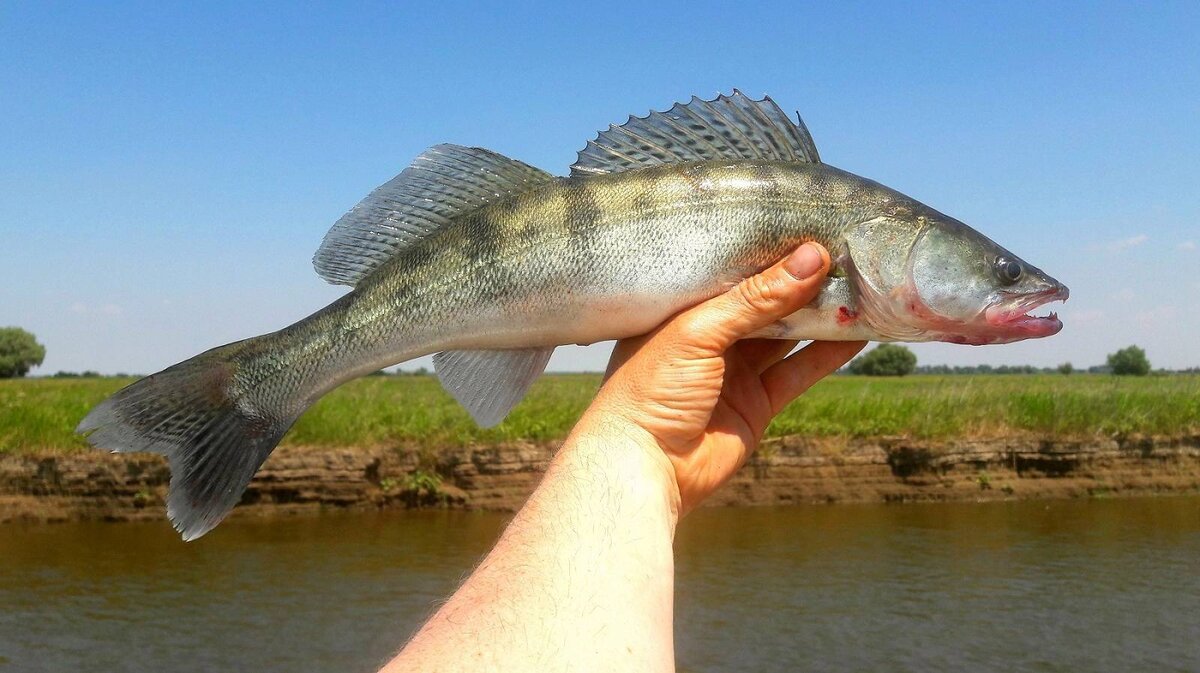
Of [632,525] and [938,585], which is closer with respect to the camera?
[632,525]

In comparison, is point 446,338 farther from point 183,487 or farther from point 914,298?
point 914,298

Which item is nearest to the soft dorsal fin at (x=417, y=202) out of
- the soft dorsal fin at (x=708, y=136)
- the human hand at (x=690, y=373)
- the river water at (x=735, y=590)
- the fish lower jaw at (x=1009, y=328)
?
the soft dorsal fin at (x=708, y=136)

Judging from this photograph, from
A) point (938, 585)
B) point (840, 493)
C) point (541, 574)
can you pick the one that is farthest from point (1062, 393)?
point (541, 574)

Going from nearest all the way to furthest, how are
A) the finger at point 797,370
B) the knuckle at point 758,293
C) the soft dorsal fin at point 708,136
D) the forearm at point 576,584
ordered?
1. the forearm at point 576,584
2. the knuckle at point 758,293
3. the soft dorsal fin at point 708,136
4. the finger at point 797,370

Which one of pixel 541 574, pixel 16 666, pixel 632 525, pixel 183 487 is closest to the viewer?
pixel 541 574

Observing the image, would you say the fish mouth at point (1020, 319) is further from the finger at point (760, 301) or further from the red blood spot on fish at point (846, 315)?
the finger at point (760, 301)

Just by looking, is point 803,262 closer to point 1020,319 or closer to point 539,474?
point 1020,319

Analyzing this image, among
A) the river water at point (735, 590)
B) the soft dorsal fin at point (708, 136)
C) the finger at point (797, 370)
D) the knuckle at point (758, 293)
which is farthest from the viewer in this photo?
the river water at point (735, 590)
